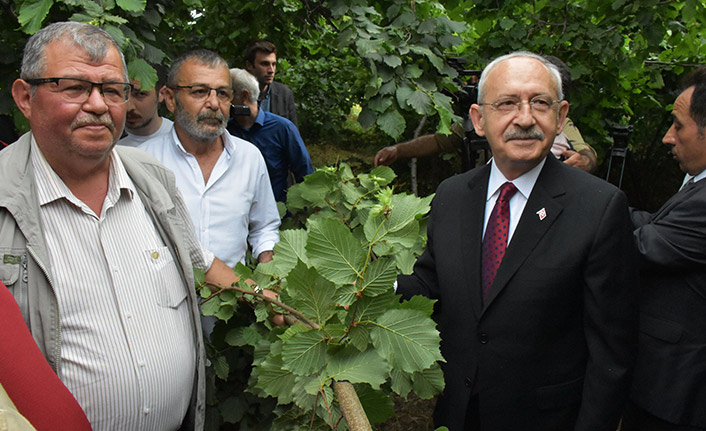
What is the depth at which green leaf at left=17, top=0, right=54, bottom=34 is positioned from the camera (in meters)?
2.24

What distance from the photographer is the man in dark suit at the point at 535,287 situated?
1617 mm

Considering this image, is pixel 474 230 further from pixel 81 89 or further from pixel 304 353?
pixel 81 89

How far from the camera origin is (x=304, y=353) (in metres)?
1.30

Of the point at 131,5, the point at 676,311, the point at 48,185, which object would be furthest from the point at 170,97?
the point at 676,311

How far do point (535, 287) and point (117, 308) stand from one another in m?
1.26

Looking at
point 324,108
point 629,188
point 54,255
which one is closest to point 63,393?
point 54,255

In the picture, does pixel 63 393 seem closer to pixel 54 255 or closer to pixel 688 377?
pixel 54 255

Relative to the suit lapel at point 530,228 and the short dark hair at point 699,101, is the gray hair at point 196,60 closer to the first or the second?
the suit lapel at point 530,228

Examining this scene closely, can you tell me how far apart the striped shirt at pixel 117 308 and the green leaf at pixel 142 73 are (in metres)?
0.81

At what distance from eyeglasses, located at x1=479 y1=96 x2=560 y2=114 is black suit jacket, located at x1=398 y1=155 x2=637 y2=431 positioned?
19 centimetres

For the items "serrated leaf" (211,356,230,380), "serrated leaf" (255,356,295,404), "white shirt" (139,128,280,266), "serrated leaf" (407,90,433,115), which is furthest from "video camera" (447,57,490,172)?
"serrated leaf" (255,356,295,404)

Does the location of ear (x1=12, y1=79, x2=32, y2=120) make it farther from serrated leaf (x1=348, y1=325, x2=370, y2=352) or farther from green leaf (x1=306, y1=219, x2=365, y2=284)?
serrated leaf (x1=348, y1=325, x2=370, y2=352)

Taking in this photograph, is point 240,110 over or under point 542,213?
over

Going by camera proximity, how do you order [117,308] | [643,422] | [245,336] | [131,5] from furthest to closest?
[131,5] → [643,422] → [245,336] → [117,308]
